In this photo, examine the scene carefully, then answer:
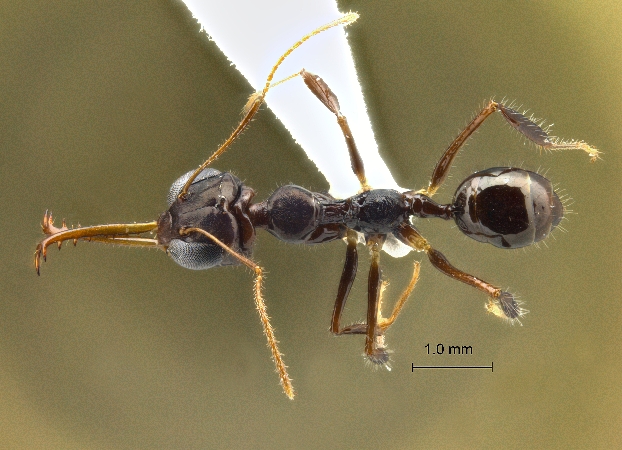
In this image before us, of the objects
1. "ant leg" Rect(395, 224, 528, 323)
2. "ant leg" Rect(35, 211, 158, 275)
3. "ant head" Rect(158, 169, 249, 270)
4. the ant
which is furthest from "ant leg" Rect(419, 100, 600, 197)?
"ant leg" Rect(35, 211, 158, 275)

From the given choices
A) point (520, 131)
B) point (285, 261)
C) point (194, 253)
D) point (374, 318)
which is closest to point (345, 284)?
point (374, 318)

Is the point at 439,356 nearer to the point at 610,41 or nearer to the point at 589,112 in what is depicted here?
the point at 589,112

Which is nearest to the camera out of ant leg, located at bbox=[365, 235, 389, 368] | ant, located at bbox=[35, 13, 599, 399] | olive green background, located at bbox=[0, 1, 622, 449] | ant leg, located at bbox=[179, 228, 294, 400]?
ant leg, located at bbox=[179, 228, 294, 400]

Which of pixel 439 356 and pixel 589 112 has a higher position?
pixel 589 112

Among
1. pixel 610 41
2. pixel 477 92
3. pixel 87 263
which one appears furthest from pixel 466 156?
pixel 87 263

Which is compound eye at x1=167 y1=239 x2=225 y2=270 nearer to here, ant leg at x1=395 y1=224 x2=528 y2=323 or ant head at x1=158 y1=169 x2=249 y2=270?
ant head at x1=158 y1=169 x2=249 y2=270

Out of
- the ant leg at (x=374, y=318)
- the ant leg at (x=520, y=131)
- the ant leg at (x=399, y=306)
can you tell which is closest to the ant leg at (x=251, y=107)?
the ant leg at (x=520, y=131)

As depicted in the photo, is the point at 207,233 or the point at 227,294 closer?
the point at 207,233

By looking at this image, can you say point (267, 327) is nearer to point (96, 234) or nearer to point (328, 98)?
point (96, 234)
